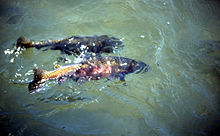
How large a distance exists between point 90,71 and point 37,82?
1134 mm

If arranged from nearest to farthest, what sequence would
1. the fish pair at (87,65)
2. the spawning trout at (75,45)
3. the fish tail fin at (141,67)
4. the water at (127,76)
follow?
the water at (127,76)
the fish pair at (87,65)
the fish tail fin at (141,67)
the spawning trout at (75,45)

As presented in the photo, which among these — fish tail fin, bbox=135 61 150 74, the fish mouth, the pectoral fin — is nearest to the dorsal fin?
the fish mouth

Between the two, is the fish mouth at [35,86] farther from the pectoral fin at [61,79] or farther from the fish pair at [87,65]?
the pectoral fin at [61,79]

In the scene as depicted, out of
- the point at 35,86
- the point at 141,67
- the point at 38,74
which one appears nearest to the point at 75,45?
→ the point at 38,74

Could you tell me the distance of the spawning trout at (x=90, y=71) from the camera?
3.95m

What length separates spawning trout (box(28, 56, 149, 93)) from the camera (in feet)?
13.0

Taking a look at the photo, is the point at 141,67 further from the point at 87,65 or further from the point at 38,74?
the point at 38,74

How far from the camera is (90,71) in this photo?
166 inches

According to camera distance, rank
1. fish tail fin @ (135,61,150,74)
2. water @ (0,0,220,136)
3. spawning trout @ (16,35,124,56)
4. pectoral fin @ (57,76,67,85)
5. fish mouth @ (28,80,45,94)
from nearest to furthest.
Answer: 1. water @ (0,0,220,136)
2. fish mouth @ (28,80,45,94)
3. pectoral fin @ (57,76,67,85)
4. fish tail fin @ (135,61,150,74)
5. spawning trout @ (16,35,124,56)

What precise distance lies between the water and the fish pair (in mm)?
209

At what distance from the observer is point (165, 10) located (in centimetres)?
680

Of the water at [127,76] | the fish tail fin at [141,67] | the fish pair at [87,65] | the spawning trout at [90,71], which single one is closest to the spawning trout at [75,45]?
the fish pair at [87,65]

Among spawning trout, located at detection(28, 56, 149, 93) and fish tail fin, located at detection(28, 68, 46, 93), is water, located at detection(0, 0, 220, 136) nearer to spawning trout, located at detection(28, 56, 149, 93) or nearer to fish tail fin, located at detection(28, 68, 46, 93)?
spawning trout, located at detection(28, 56, 149, 93)

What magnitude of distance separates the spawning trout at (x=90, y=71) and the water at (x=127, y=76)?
0.21 meters
